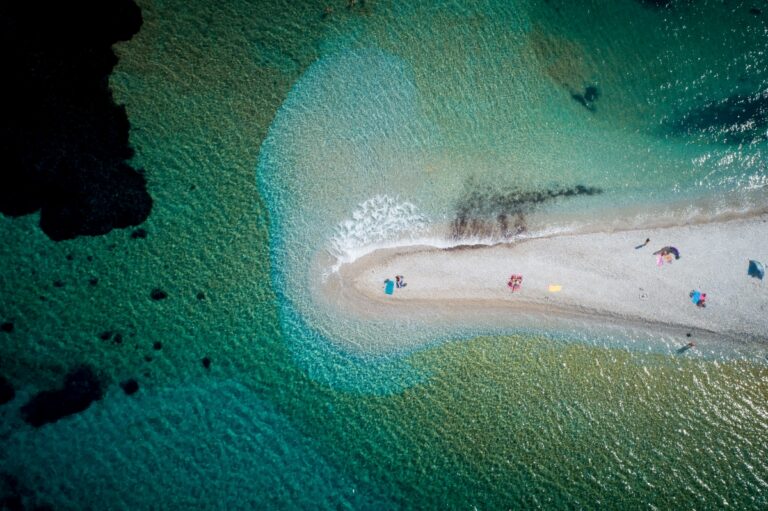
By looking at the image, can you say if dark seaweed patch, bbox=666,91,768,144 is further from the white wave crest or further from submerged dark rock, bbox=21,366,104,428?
submerged dark rock, bbox=21,366,104,428

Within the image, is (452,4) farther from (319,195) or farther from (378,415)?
(378,415)

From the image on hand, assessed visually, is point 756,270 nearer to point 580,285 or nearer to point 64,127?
point 580,285

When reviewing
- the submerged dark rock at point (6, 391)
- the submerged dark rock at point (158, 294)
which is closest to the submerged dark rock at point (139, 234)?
the submerged dark rock at point (158, 294)

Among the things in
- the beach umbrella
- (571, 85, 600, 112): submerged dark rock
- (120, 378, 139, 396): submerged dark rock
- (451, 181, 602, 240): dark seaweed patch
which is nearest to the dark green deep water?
(571, 85, 600, 112): submerged dark rock

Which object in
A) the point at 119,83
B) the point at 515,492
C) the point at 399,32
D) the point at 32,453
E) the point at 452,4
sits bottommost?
the point at 32,453

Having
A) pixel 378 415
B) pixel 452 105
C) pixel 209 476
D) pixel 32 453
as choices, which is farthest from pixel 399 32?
pixel 32 453
